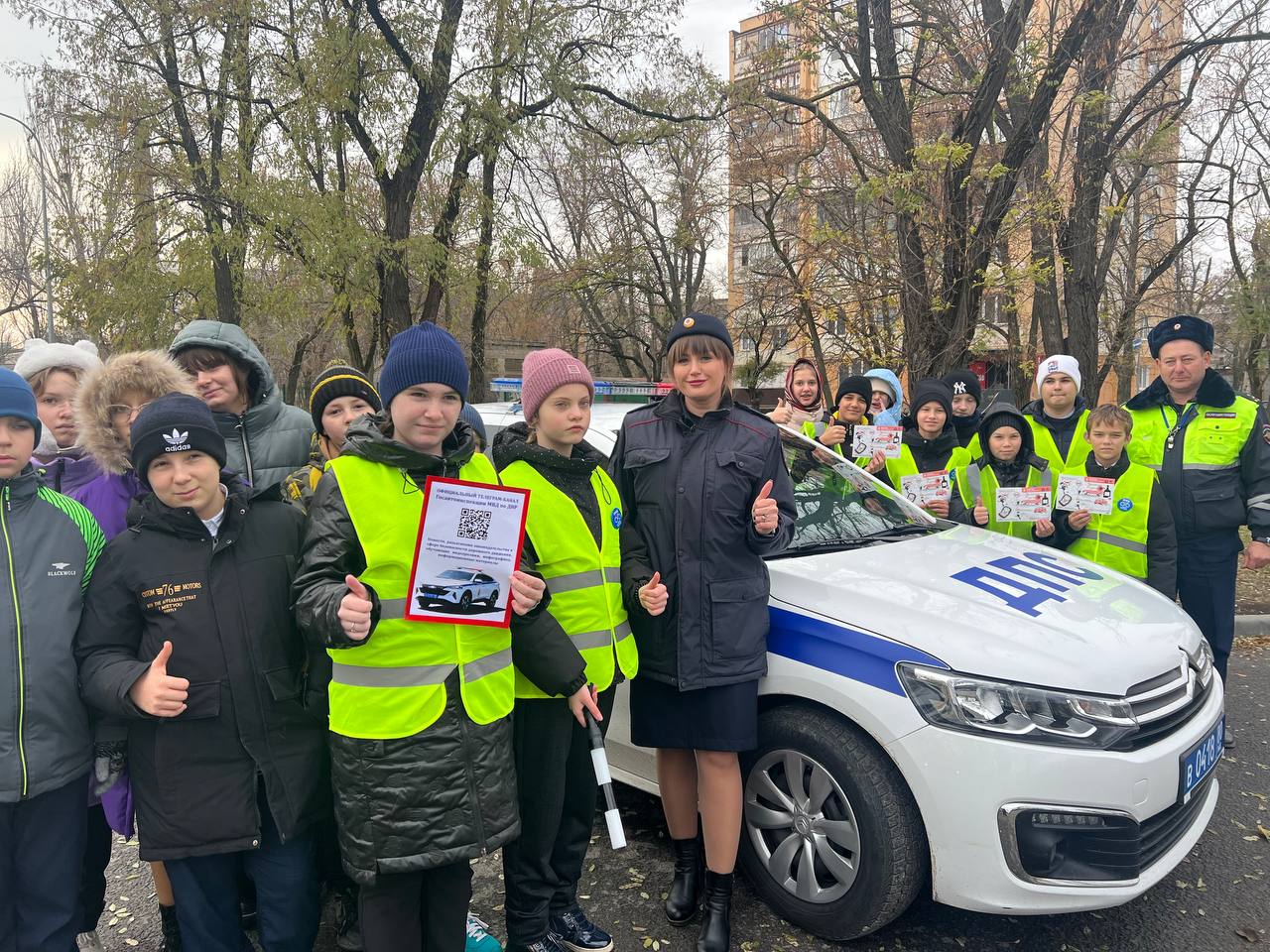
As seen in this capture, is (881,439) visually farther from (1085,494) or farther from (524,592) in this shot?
(524,592)

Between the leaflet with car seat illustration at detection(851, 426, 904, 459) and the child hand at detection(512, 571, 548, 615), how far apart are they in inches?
116

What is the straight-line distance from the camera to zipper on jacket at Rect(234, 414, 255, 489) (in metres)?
3.03

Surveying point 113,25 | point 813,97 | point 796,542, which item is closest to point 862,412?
point 796,542

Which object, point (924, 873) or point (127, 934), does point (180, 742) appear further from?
point (924, 873)

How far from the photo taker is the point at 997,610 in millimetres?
2664

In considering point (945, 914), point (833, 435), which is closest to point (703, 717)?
point (945, 914)

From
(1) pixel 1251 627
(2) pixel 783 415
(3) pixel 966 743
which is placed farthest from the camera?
(1) pixel 1251 627

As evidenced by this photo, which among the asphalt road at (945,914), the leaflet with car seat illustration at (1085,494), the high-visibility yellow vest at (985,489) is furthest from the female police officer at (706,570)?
the high-visibility yellow vest at (985,489)

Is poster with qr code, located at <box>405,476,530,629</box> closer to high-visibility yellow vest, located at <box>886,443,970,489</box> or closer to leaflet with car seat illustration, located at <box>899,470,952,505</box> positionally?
leaflet with car seat illustration, located at <box>899,470,952,505</box>

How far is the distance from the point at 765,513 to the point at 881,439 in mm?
2311

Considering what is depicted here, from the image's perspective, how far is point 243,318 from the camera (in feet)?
45.4

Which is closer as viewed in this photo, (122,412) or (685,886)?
(122,412)

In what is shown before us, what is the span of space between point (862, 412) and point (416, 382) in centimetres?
380

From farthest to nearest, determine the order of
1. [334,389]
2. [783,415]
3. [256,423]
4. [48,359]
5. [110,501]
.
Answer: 1. [783,415]
2. [334,389]
3. [256,423]
4. [48,359]
5. [110,501]
